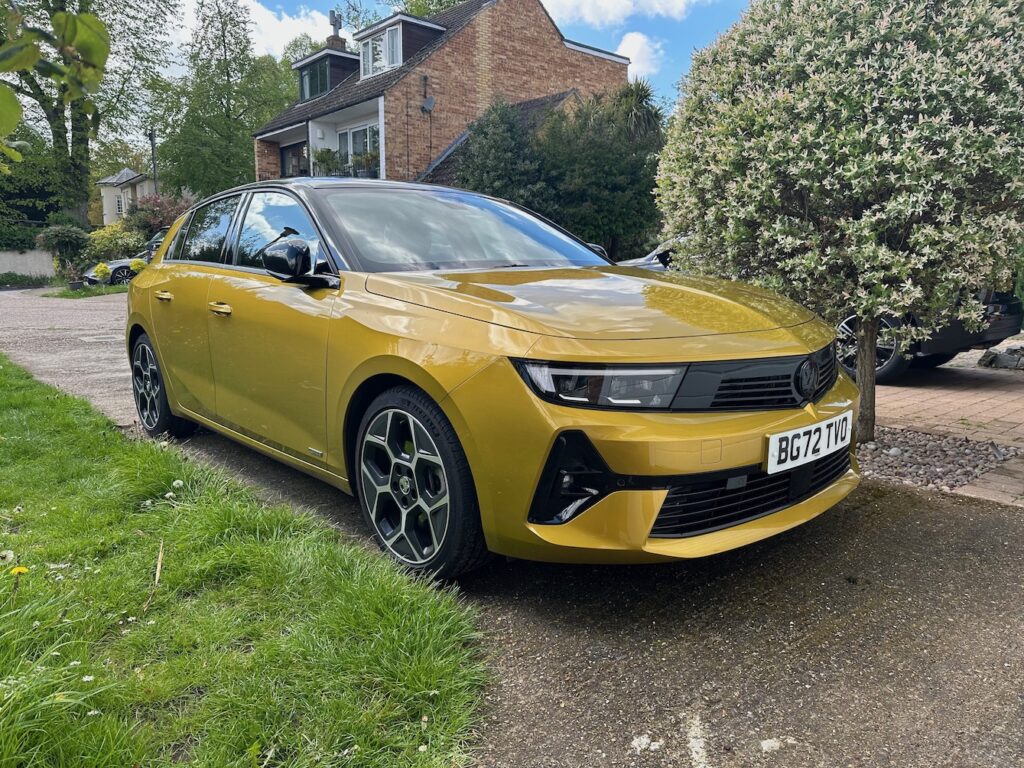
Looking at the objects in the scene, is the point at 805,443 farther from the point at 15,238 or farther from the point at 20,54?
the point at 15,238

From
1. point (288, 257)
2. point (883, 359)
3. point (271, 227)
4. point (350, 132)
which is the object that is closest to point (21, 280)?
point (350, 132)

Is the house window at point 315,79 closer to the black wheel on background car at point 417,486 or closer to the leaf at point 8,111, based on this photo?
the black wheel on background car at point 417,486

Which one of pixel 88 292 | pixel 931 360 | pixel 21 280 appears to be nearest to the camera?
pixel 931 360

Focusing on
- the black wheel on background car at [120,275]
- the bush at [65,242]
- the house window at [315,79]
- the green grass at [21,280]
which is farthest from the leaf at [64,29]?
the green grass at [21,280]

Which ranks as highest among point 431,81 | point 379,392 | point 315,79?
point 315,79

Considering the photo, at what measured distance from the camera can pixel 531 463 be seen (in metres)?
2.22

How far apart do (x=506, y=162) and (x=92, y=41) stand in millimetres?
19105

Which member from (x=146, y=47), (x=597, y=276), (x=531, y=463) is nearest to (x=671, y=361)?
(x=531, y=463)

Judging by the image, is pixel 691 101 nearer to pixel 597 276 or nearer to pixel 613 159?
pixel 597 276

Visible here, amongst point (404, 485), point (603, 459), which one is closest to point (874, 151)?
point (603, 459)

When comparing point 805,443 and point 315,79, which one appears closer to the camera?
point 805,443

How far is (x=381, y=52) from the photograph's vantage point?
990 inches

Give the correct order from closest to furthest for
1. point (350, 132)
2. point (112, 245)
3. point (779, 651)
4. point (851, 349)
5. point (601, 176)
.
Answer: point (779, 651)
point (851, 349)
point (601, 176)
point (350, 132)
point (112, 245)

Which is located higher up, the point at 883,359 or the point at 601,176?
the point at 601,176
